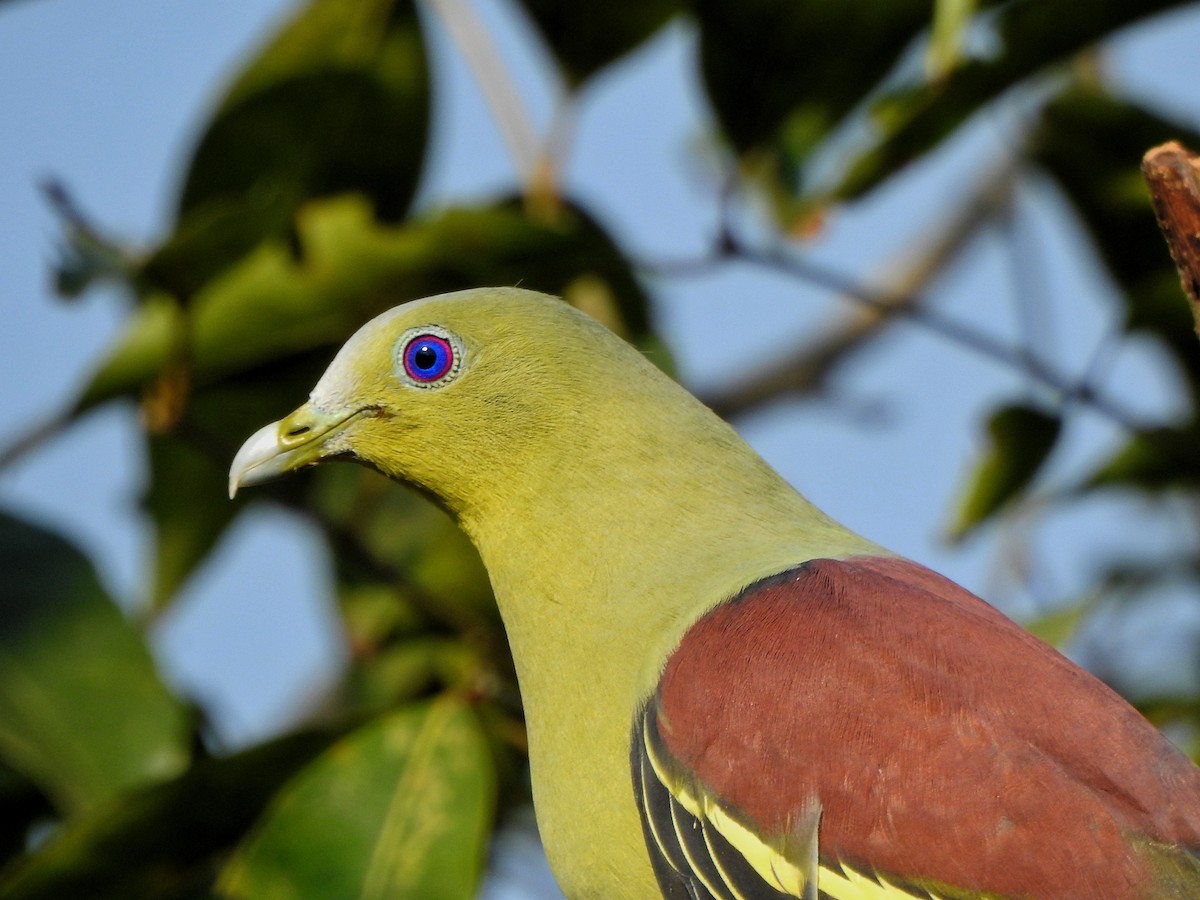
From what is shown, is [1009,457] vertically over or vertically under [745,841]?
under

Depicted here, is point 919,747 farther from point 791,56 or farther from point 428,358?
point 791,56

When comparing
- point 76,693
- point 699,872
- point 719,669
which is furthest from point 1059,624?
point 76,693

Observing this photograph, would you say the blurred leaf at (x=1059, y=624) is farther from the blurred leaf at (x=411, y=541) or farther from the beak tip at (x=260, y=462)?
the beak tip at (x=260, y=462)

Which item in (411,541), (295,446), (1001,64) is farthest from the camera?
(411,541)

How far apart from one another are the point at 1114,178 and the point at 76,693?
110 inches

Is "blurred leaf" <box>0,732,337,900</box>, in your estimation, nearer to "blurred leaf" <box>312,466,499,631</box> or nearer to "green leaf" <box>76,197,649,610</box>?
"blurred leaf" <box>312,466,499,631</box>

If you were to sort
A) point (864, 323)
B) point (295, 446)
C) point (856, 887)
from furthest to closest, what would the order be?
point (864, 323)
point (295, 446)
point (856, 887)

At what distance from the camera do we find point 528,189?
4438 mm

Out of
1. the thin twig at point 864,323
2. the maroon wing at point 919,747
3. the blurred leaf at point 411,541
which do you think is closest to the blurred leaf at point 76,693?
the blurred leaf at point 411,541

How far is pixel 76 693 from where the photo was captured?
12.0ft

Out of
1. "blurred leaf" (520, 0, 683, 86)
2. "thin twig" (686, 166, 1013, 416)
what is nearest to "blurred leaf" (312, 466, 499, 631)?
"blurred leaf" (520, 0, 683, 86)

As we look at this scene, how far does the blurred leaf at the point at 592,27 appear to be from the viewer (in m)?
4.14

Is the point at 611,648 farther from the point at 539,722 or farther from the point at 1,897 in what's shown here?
the point at 1,897

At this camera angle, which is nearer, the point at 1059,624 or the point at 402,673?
the point at 1059,624
